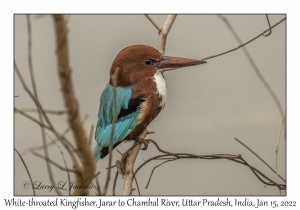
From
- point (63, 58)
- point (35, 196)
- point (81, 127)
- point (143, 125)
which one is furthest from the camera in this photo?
point (143, 125)

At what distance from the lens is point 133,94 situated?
9.19ft

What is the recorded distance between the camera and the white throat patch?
9.39 feet

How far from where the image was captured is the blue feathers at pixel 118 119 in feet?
9.08

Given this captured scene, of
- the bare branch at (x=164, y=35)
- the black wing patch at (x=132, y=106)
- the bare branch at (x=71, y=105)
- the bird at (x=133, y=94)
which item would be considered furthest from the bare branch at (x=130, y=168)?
the bare branch at (x=71, y=105)

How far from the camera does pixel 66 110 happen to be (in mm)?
1439

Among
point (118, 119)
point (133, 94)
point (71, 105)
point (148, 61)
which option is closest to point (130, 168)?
point (118, 119)

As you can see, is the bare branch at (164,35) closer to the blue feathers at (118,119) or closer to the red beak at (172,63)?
the red beak at (172,63)

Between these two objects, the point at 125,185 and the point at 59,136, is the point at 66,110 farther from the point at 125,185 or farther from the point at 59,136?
the point at 125,185

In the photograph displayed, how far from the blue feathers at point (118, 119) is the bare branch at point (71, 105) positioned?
113cm

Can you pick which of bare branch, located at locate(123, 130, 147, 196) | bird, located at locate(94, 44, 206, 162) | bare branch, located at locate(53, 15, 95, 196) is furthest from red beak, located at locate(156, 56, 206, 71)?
bare branch, located at locate(53, 15, 95, 196)

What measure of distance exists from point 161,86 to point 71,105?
4.79 ft

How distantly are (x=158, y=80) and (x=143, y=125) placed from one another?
0.32 m

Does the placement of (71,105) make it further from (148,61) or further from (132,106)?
(148,61)
